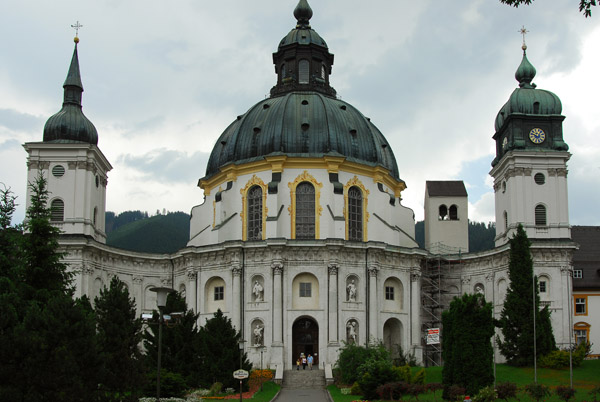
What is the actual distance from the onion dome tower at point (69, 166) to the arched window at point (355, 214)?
21.3m

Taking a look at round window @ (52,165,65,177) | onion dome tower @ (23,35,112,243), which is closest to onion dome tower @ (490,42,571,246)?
onion dome tower @ (23,35,112,243)

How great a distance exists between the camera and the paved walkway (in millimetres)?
47094

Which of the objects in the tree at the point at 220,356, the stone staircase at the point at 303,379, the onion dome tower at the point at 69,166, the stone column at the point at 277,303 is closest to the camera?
the tree at the point at 220,356

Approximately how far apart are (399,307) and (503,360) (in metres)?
9.26

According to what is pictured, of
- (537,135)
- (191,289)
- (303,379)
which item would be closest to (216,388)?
(303,379)

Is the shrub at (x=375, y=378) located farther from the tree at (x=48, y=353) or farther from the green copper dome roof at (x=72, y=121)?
the green copper dome roof at (x=72, y=121)

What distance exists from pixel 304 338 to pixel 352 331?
4164 millimetres

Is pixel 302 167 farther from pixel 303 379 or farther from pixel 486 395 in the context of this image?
pixel 486 395

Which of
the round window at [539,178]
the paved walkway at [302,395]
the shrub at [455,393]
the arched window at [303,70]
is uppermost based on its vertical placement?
the arched window at [303,70]

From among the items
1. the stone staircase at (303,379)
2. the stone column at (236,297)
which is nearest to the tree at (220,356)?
the stone staircase at (303,379)

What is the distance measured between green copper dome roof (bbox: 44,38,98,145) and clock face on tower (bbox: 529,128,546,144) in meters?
37.1

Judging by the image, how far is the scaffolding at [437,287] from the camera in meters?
68.1

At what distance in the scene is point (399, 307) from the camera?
66.0 meters

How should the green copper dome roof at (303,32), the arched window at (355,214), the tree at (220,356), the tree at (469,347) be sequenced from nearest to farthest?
1. the tree at (469,347)
2. the tree at (220,356)
3. the arched window at (355,214)
4. the green copper dome roof at (303,32)
